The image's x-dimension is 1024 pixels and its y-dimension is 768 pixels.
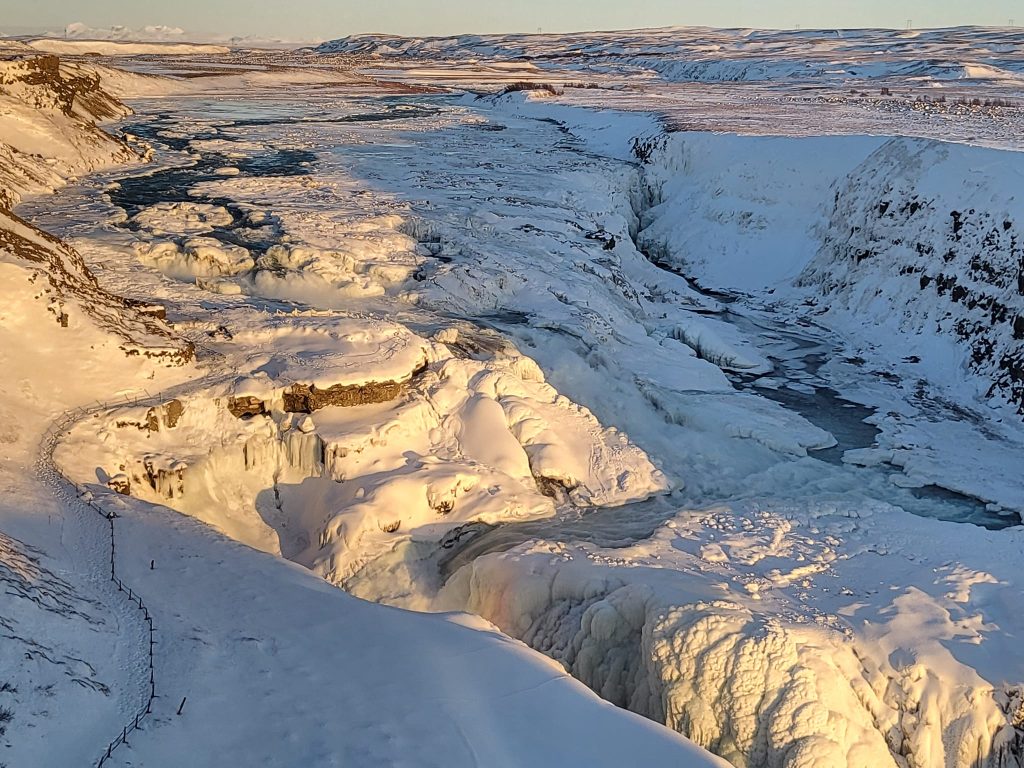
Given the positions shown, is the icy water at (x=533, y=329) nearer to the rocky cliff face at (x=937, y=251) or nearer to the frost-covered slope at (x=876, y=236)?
the frost-covered slope at (x=876, y=236)

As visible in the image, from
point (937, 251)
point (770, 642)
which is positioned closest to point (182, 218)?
point (770, 642)

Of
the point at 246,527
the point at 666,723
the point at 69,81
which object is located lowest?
the point at 666,723

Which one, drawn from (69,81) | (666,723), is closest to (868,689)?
(666,723)

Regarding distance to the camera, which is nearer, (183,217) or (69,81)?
(183,217)

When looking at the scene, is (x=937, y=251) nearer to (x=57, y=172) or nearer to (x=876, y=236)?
(x=876, y=236)

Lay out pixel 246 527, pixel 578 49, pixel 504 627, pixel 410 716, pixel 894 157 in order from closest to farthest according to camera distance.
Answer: pixel 410 716, pixel 504 627, pixel 246 527, pixel 894 157, pixel 578 49

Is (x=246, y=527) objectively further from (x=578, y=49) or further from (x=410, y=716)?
(x=578, y=49)

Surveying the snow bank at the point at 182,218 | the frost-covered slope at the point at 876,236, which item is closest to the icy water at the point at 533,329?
the snow bank at the point at 182,218
